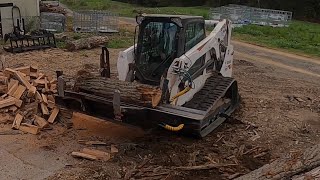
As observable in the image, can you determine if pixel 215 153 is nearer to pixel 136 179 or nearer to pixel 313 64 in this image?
pixel 136 179

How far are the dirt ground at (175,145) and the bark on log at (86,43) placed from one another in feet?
26.5

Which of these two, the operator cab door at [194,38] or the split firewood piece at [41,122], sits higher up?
the operator cab door at [194,38]

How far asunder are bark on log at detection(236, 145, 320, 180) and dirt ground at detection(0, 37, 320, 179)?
1.55 meters

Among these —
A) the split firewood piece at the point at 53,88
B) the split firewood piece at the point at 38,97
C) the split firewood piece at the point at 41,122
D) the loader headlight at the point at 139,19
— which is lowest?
the split firewood piece at the point at 41,122

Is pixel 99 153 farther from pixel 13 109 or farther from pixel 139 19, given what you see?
pixel 139 19

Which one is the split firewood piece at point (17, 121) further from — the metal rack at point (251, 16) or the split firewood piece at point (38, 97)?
the metal rack at point (251, 16)

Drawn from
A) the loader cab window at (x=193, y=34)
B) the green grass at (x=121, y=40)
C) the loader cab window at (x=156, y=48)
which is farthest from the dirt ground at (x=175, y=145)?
the green grass at (x=121, y=40)

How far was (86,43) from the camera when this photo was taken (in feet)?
61.2

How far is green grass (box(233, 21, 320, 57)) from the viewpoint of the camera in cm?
2194

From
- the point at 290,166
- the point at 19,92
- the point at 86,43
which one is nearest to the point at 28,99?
the point at 19,92

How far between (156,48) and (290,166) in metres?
4.26

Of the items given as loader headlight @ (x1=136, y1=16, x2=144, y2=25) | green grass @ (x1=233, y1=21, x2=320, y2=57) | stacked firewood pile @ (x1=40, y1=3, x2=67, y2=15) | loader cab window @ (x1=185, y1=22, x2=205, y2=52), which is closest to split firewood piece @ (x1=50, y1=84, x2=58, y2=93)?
loader headlight @ (x1=136, y1=16, x2=144, y2=25)

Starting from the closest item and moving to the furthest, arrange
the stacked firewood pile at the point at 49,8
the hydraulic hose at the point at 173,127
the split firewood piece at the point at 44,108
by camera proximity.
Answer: the hydraulic hose at the point at 173,127 → the split firewood piece at the point at 44,108 → the stacked firewood pile at the point at 49,8

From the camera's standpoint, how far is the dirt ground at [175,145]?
7.39m
